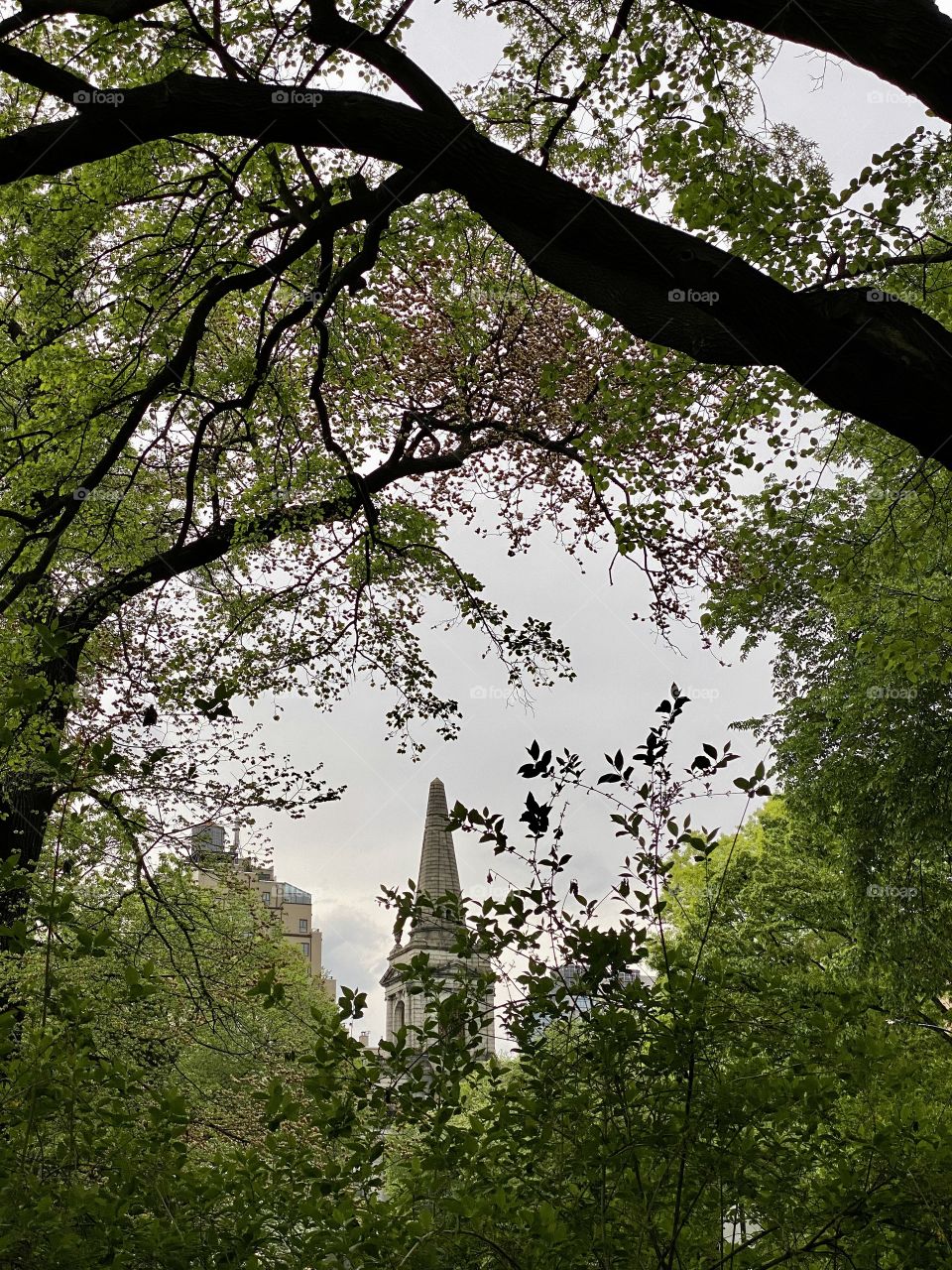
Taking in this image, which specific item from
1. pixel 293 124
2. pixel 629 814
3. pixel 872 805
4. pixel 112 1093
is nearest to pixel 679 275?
pixel 293 124

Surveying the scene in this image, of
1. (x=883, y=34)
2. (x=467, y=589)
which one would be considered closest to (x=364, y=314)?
(x=467, y=589)

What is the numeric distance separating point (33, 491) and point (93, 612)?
137 centimetres

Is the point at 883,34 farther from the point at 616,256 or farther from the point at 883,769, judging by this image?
the point at 883,769

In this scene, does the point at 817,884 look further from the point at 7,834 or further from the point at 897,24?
the point at 897,24

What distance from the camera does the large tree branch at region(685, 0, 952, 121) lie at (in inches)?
182
